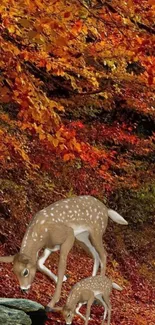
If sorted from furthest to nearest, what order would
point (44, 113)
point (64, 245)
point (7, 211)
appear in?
point (7, 211)
point (44, 113)
point (64, 245)

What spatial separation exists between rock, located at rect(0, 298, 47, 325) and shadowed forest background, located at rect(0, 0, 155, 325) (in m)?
2.57

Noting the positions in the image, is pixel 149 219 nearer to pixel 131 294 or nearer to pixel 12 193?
pixel 131 294

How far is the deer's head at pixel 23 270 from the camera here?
2400mm

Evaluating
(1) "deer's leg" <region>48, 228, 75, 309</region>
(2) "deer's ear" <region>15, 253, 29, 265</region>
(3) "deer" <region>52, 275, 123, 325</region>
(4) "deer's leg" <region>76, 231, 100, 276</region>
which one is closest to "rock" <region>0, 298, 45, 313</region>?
(3) "deer" <region>52, 275, 123, 325</region>

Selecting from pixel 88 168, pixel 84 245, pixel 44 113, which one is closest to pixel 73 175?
pixel 88 168

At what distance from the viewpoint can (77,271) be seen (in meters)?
12.5

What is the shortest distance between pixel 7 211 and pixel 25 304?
8.79 m

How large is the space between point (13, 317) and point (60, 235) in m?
1.48

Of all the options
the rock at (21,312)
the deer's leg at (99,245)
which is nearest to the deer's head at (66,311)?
the deer's leg at (99,245)

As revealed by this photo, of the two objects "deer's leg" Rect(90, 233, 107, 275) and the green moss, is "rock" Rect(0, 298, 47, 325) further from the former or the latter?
the green moss

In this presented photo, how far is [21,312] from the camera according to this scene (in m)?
3.74

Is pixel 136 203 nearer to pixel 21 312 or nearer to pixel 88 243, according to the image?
pixel 21 312

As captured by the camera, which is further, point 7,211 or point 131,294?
point 131,294

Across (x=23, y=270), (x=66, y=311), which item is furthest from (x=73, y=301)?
(x=23, y=270)
